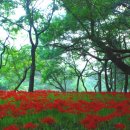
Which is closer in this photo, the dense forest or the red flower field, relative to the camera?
the red flower field

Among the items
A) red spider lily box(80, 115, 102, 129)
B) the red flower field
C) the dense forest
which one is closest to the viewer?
red spider lily box(80, 115, 102, 129)

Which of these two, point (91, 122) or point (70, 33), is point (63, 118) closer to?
point (91, 122)

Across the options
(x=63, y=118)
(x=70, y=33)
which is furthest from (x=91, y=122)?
(x=70, y=33)

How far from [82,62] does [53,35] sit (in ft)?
74.8

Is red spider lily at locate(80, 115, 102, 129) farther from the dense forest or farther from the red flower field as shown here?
the dense forest

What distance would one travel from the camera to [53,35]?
31.2 meters

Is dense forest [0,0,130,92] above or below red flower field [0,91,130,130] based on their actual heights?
above

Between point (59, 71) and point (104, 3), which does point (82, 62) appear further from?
point (104, 3)

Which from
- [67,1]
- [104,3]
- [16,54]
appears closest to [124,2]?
[104,3]

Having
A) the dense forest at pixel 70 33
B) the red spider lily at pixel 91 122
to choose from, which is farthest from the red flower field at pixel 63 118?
the dense forest at pixel 70 33

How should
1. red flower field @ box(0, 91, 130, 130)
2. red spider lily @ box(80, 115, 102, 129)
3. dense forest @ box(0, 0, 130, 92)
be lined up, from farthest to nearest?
dense forest @ box(0, 0, 130, 92)
red flower field @ box(0, 91, 130, 130)
red spider lily @ box(80, 115, 102, 129)

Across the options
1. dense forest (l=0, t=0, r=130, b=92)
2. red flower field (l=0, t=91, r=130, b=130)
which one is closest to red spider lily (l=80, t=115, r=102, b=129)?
red flower field (l=0, t=91, r=130, b=130)

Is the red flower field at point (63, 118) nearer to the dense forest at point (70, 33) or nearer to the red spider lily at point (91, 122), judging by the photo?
the red spider lily at point (91, 122)

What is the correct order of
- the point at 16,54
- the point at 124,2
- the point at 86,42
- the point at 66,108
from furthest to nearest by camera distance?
the point at 16,54, the point at 86,42, the point at 124,2, the point at 66,108
